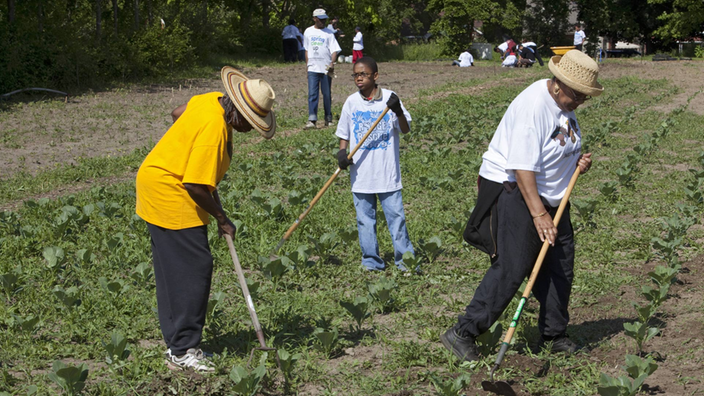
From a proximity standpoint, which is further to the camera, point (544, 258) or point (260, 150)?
point (260, 150)

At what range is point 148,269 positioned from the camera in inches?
220

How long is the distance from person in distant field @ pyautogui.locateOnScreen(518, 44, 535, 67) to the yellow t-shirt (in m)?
27.9

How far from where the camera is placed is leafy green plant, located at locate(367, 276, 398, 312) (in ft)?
16.9

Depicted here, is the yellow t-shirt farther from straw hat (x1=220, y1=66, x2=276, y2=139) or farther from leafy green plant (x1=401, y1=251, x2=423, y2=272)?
leafy green plant (x1=401, y1=251, x2=423, y2=272)

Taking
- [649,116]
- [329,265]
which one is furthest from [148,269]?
[649,116]

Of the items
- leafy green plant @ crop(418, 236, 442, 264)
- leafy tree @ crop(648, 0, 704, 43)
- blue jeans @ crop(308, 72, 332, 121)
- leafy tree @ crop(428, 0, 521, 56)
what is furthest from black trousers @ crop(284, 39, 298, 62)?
leafy green plant @ crop(418, 236, 442, 264)

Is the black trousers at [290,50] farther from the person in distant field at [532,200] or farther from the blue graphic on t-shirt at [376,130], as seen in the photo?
the person in distant field at [532,200]

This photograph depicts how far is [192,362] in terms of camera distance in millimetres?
4164

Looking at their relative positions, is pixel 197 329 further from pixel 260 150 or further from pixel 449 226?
pixel 260 150

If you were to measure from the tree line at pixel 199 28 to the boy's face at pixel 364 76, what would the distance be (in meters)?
12.9

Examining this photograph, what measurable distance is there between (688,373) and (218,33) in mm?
23210

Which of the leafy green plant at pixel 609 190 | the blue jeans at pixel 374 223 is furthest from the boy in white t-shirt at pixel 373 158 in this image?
the leafy green plant at pixel 609 190

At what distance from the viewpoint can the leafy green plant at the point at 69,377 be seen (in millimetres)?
3682

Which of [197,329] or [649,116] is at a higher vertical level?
[197,329]
